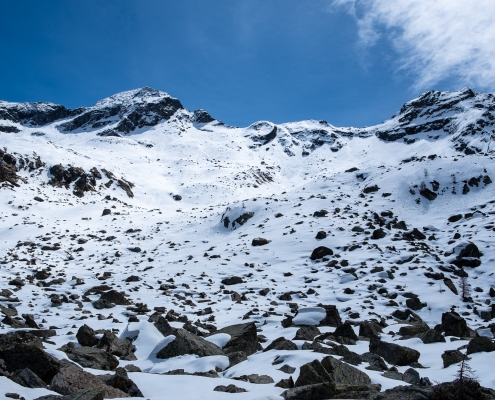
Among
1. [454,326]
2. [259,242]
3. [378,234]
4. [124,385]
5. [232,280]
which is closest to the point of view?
[124,385]

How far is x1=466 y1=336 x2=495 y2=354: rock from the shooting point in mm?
8086

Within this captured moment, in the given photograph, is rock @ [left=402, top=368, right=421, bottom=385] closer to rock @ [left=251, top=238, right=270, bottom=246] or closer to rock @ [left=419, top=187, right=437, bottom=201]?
rock @ [left=251, top=238, right=270, bottom=246]

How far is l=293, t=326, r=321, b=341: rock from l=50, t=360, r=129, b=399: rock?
6.18 metres

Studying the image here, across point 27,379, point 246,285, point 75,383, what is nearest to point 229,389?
point 75,383

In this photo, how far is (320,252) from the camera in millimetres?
22000

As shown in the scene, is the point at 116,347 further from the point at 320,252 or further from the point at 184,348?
the point at 320,252

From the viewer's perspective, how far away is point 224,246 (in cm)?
2656

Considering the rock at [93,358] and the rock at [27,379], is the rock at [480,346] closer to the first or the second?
the rock at [93,358]

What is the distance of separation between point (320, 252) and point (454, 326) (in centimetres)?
1080

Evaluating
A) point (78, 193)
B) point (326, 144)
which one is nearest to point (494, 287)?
point (78, 193)

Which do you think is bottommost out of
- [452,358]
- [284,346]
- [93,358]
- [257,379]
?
[257,379]

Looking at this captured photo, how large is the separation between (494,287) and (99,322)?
18.3 m

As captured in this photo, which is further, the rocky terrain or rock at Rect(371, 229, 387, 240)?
rock at Rect(371, 229, 387, 240)

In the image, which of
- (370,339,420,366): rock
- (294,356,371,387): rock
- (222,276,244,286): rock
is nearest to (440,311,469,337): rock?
(370,339,420,366): rock
